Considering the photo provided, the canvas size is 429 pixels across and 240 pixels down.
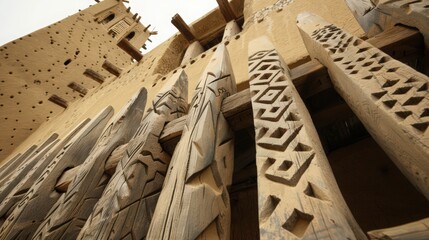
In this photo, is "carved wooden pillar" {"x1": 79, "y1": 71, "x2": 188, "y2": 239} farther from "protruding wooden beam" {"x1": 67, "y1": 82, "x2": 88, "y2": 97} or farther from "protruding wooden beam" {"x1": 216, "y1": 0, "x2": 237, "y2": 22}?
"protruding wooden beam" {"x1": 67, "y1": 82, "x2": 88, "y2": 97}

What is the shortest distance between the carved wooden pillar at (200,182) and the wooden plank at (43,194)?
935 millimetres

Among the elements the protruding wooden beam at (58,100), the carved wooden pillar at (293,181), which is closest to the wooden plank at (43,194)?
the carved wooden pillar at (293,181)

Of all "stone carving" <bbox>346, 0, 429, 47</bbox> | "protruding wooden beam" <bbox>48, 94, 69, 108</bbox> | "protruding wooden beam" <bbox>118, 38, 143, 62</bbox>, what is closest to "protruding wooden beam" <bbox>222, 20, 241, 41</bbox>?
"protruding wooden beam" <bbox>118, 38, 143, 62</bbox>

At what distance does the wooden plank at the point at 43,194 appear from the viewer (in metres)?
1.18

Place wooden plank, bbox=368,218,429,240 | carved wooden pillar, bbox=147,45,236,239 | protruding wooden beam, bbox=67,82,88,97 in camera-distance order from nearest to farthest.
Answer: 1. wooden plank, bbox=368,218,429,240
2. carved wooden pillar, bbox=147,45,236,239
3. protruding wooden beam, bbox=67,82,88,97

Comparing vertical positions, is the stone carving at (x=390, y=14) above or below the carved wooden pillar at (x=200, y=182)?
below

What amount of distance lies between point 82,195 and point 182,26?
3.49m

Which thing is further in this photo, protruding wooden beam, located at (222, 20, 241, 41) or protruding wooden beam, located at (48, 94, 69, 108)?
protruding wooden beam, located at (48, 94, 69, 108)

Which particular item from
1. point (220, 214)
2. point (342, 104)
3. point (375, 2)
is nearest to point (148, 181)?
point (220, 214)

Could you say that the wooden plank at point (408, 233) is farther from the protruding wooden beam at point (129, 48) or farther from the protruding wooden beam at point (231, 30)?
the protruding wooden beam at point (129, 48)

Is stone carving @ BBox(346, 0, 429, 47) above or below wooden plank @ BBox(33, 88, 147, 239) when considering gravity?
below

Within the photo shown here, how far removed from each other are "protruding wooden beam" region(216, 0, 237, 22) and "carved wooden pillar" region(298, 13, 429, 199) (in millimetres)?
2978

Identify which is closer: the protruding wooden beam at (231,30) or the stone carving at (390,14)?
the stone carving at (390,14)

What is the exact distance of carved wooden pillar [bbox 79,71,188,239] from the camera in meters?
0.79
